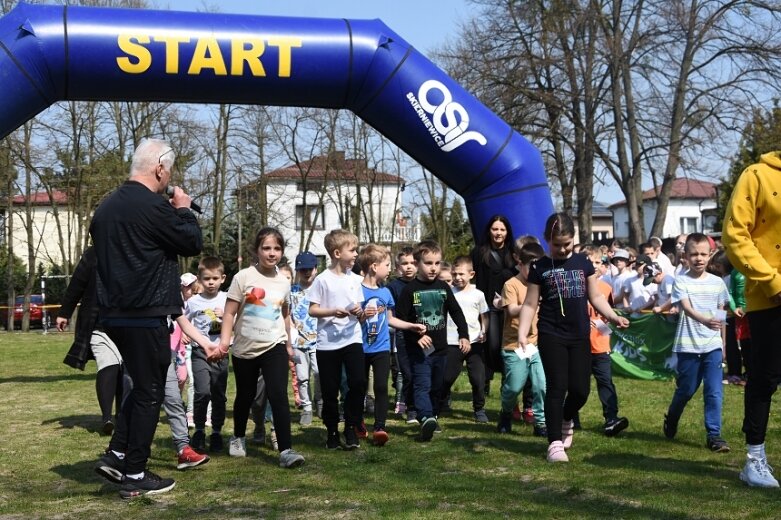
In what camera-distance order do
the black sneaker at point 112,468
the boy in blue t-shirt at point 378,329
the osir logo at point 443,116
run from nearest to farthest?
the black sneaker at point 112,468, the boy in blue t-shirt at point 378,329, the osir logo at point 443,116

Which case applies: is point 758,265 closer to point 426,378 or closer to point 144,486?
point 426,378

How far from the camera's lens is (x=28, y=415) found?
998 cm

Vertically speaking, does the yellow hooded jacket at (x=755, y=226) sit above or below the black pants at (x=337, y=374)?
above

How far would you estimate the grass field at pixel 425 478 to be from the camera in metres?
5.45

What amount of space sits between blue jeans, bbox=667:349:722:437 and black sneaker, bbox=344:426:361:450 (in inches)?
100

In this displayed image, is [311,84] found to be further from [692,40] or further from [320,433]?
[692,40]

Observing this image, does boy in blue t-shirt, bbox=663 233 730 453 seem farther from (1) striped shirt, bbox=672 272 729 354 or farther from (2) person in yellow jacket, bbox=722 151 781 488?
(2) person in yellow jacket, bbox=722 151 781 488

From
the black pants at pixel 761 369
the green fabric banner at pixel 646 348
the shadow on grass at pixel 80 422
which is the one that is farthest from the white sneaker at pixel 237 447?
the green fabric banner at pixel 646 348

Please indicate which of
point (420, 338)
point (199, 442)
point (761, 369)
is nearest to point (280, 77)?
point (420, 338)

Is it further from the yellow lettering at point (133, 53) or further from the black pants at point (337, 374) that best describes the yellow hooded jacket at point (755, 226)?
the yellow lettering at point (133, 53)

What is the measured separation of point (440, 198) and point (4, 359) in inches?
1042

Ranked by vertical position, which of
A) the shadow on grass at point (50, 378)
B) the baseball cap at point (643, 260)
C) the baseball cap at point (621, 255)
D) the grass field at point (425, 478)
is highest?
the baseball cap at point (621, 255)

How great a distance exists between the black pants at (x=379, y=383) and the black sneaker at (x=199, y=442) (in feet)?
4.55

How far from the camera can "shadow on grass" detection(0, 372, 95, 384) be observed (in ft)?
44.6
